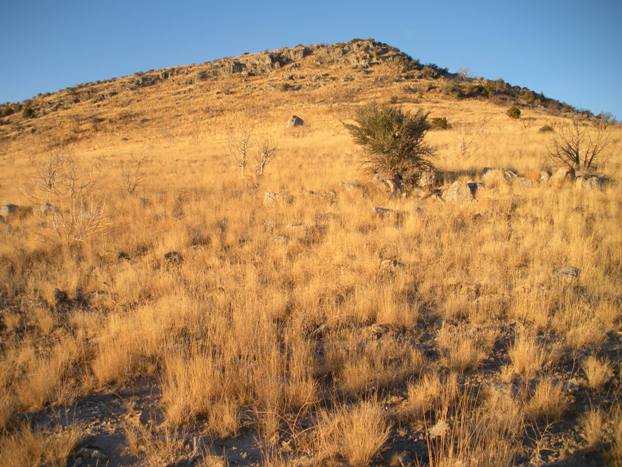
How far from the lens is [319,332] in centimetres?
389

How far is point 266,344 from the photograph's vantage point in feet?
11.2

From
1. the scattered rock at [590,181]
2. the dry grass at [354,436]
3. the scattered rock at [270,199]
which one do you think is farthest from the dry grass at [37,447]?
the scattered rock at [590,181]

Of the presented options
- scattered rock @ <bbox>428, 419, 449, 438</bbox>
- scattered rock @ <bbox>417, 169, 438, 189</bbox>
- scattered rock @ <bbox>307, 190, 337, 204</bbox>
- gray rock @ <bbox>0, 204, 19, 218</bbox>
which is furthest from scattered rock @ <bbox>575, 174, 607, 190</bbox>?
gray rock @ <bbox>0, 204, 19, 218</bbox>

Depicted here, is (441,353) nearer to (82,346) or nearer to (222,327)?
(222,327)

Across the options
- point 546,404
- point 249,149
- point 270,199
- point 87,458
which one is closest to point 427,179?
point 270,199

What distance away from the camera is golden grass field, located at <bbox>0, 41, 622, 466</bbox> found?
2371mm

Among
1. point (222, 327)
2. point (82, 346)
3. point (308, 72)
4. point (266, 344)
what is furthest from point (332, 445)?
point (308, 72)

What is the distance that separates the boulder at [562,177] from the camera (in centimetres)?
948

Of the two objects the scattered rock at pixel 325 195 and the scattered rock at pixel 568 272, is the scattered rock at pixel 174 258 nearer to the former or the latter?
the scattered rock at pixel 325 195

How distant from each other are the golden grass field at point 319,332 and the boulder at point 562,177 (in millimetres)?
354

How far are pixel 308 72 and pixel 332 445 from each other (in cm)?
5860

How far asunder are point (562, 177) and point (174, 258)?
10.1 metres

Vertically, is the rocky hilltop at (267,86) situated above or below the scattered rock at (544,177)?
above

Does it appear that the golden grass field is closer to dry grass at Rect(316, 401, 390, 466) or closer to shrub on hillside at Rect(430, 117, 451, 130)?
dry grass at Rect(316, 401, 390, 466)
